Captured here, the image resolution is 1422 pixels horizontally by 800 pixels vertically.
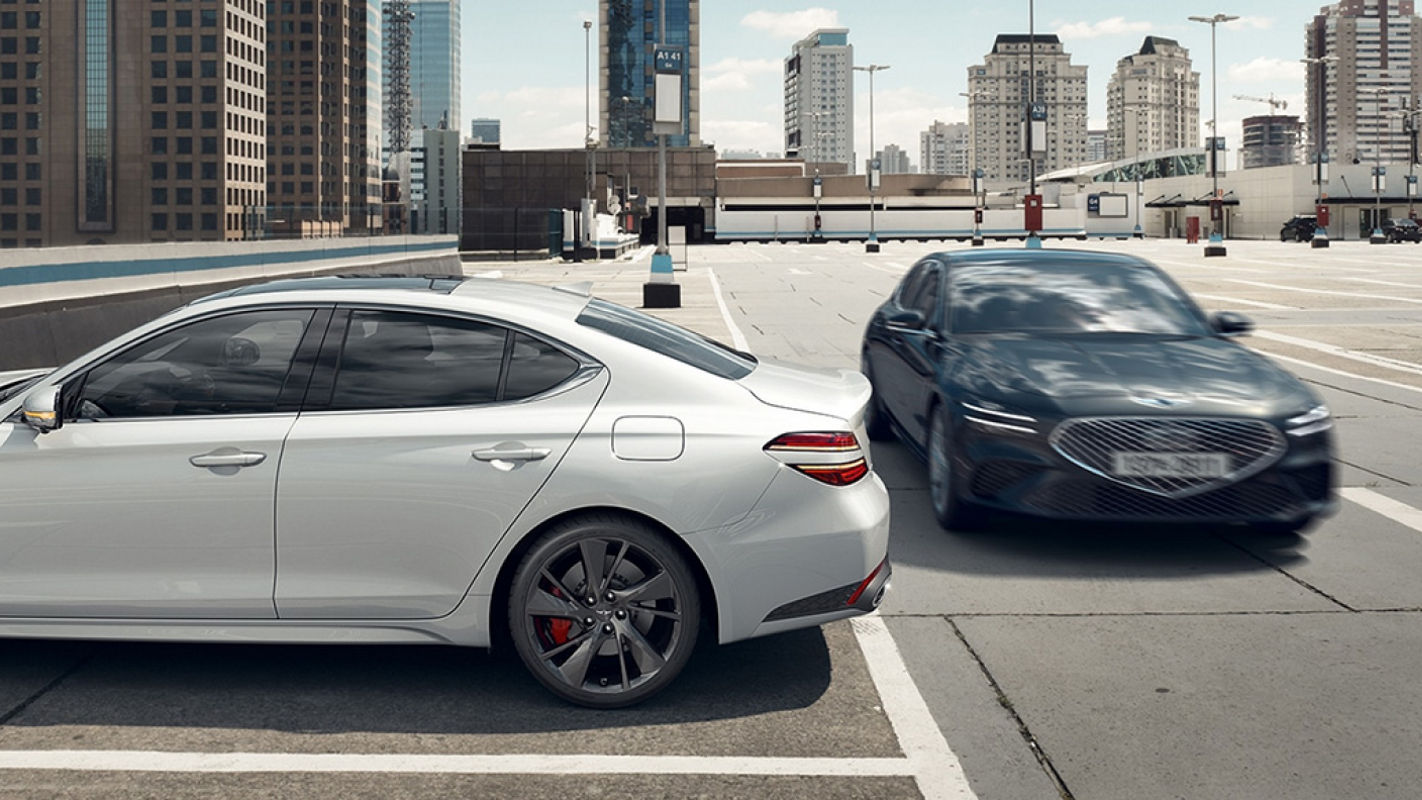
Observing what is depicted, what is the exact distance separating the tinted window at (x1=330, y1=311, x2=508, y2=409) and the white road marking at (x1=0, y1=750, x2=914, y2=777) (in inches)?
49.0

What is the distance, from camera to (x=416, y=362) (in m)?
5.05

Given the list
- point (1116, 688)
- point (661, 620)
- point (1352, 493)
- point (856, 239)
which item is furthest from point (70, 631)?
point (856, 239)

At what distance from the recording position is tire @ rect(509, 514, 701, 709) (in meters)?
4.77

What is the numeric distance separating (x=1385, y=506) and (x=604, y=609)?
5728 mm

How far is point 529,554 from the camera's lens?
15.8 ft

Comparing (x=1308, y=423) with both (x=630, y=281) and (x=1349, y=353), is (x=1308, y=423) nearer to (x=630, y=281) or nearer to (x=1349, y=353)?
(x=1349, y=353)

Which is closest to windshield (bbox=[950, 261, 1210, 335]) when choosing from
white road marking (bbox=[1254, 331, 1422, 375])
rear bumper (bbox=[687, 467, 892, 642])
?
rear bumper (bbox=[687, 467, 892, 642])

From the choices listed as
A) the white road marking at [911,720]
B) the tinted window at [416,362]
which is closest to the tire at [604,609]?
the tinted window at [416,362]

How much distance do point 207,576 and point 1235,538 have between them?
547 centimetres

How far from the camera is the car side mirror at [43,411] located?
4883 mm

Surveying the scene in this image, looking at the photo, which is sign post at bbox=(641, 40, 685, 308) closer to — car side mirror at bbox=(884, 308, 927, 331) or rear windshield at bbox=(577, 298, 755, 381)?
car side mirror at bbox=(884, 308, 927, 331)

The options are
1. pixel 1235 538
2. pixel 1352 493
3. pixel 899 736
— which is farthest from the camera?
pixel 1352 493

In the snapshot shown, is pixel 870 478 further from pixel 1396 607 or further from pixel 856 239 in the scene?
pixel 856 239

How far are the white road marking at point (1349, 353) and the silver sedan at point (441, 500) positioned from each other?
41.7ft
